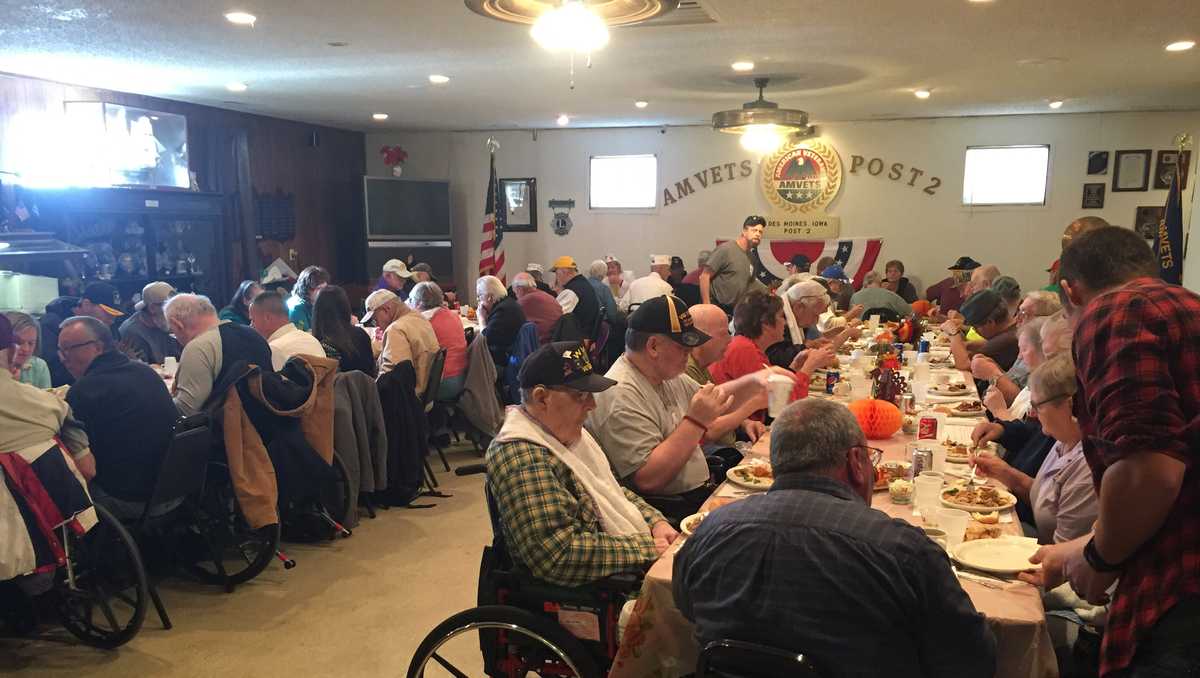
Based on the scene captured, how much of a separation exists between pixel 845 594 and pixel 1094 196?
9.51 metres

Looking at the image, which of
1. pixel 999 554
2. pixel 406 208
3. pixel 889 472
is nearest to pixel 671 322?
pixel 889 472

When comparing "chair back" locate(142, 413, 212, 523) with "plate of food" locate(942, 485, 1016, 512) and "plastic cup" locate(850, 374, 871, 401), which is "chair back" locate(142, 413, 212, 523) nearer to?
"plate of food" locate(942, 485, 1016, 512)

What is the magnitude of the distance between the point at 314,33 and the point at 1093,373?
473 cm

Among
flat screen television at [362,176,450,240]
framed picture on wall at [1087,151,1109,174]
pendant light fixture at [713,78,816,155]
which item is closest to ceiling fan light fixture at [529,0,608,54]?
pendant light fixture at [713,78,816,155]

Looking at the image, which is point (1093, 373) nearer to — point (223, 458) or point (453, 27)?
point (223, 458)

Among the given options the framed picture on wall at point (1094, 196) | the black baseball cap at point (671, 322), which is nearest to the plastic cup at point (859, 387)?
the black baseball cap at point (671, 322)

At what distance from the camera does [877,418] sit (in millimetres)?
3105

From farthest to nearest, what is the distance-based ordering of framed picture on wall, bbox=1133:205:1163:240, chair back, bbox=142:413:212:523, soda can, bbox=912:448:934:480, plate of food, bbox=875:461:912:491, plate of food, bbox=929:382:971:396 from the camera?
framed picture on wall, bbox=1133:205:1163:240, plate of food, bbox=929:382:971:396, chair back, bbox=142:413:212:523, soda can, bbox=912:448:934:480, plate of food, bbox=875:461:912:491

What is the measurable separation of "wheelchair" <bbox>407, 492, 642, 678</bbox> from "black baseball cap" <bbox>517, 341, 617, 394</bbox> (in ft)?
1.01

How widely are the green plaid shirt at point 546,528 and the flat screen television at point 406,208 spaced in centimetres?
870

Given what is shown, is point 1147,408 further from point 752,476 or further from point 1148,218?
point 1148,218

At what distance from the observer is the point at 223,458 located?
12.4ft

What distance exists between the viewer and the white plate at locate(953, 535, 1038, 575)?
6.09ft

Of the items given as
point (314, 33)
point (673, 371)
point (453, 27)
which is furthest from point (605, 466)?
point (314, 33)
